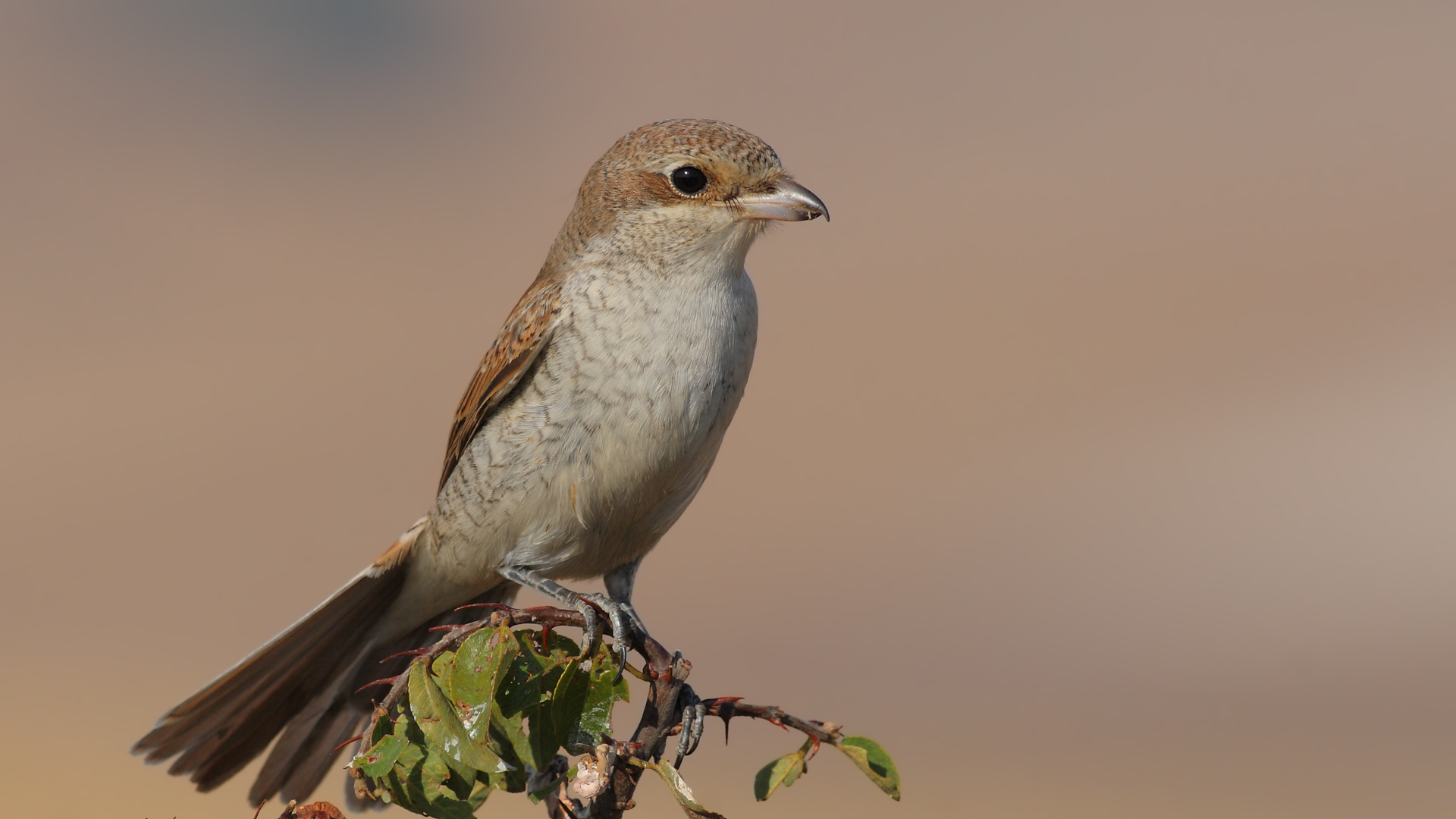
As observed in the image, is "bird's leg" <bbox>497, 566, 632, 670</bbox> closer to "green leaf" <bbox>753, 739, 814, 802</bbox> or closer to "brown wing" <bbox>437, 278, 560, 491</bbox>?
A: "green leaf" <bbox>753, 739, 814, 802</bbox>

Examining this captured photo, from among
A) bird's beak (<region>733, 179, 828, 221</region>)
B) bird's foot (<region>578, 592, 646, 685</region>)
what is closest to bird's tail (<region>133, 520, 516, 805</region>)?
bird's foot (<region>578, 592, 646, 685</region>)

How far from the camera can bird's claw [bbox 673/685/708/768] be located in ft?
8.16

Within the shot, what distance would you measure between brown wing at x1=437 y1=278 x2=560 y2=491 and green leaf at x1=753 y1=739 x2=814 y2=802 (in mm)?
Result: 1588

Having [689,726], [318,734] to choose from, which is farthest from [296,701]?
[689,726]

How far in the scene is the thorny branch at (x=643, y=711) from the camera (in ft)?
Answer: 6.61

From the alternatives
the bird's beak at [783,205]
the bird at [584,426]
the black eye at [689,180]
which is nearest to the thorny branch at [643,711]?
the bird at [584,426]

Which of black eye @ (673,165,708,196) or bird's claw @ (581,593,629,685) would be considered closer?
bird's claw @ (581,593,629,685)

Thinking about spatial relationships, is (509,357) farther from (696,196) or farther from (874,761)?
(874,761)

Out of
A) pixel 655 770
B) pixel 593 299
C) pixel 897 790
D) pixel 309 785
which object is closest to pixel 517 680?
pixel 655 770

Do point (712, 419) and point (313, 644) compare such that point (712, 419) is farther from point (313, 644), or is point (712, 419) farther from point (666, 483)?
point (313, 644)

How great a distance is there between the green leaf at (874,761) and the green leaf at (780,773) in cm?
7

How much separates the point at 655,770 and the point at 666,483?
1237mm

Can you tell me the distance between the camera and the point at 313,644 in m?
3.50

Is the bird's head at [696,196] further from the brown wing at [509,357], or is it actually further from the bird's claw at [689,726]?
the bird's claw at [689,726]
